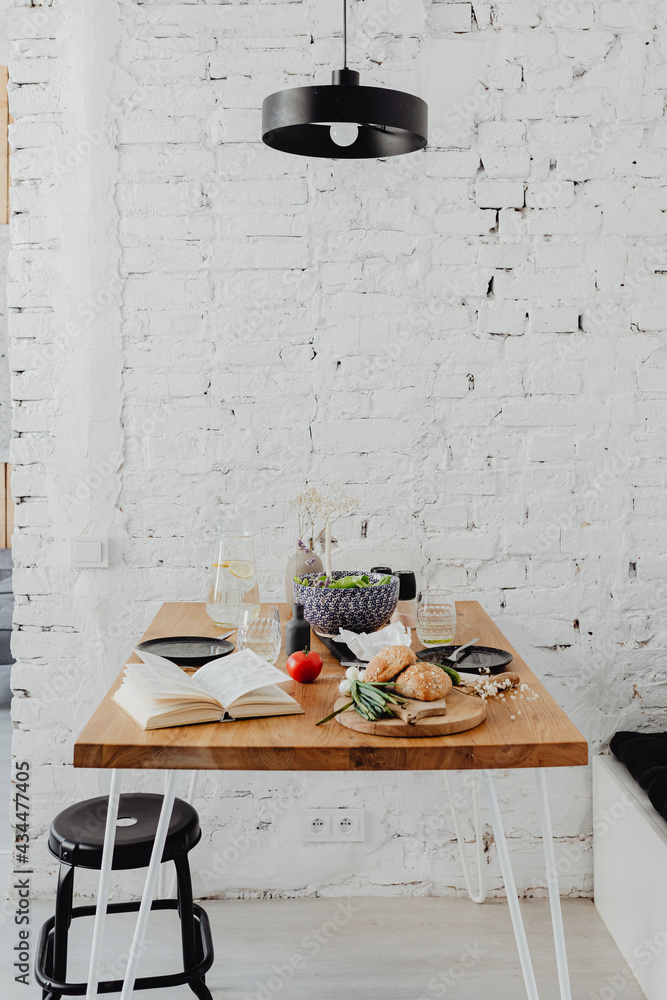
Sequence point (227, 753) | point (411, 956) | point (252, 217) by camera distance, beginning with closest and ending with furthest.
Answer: point (227, 753)
point (411, 956)
point (252, 217)

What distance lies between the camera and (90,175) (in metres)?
2.27

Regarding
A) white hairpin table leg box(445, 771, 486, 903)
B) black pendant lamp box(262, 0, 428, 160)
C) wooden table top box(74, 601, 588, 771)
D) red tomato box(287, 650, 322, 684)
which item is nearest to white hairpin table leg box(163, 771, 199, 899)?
white hairpin table leg box(445, 771, 486, 903)

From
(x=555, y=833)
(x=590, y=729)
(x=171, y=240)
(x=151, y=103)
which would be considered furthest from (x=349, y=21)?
(x=555, y=833)

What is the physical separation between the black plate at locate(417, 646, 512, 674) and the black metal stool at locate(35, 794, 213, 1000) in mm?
579

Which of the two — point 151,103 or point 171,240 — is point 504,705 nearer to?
point 171,240

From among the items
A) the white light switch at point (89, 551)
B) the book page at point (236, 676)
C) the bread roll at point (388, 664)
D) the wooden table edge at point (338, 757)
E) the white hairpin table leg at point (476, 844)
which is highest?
the white light switch at point (89, 551)

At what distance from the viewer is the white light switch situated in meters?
2.32

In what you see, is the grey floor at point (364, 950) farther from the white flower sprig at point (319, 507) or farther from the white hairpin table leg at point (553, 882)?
the white flower sprig at point (319, 507)

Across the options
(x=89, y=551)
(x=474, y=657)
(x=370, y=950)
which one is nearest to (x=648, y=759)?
(x=474, y=657)

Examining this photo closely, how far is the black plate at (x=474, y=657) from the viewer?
5.50ft

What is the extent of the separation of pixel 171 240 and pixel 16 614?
3.47 feet

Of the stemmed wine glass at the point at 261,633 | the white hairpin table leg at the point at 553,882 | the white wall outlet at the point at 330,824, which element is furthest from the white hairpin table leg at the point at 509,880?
the white wall outlet at the point at 330,824

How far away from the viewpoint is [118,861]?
165 centimetres

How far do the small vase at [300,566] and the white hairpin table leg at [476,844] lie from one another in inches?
27.2
